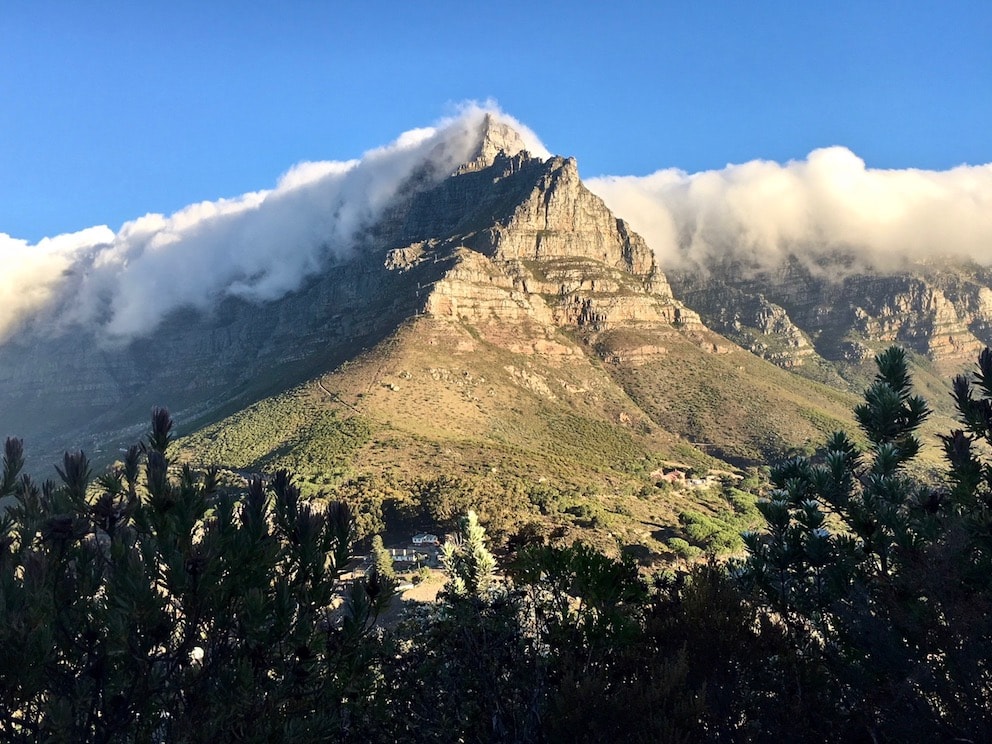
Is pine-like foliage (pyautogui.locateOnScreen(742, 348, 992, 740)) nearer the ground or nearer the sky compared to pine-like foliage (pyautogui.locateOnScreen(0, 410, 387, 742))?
nearer the ground

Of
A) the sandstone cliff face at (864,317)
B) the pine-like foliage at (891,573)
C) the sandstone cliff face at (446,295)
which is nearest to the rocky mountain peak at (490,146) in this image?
the sandstone cliff face at (446,295)

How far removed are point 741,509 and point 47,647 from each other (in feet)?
209

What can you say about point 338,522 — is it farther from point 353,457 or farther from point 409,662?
point 353,457

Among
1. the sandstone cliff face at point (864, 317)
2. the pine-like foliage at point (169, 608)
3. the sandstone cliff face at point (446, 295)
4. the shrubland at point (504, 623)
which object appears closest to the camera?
the pine-like foliage at point (169, 608)

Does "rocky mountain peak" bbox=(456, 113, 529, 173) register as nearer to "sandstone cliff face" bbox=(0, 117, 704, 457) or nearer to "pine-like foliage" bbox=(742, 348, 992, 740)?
"sandstone cliff face" bbox=(0, 117, 704, 457)

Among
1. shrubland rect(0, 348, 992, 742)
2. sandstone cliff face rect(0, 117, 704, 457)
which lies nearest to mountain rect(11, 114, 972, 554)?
sandstone cliff face rect(0, 117, 704, 457)

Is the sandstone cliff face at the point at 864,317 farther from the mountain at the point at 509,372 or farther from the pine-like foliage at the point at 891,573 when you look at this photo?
the pine-like foliage at the point at 891,573

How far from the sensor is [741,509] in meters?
59.9

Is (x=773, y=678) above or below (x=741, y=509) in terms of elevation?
above

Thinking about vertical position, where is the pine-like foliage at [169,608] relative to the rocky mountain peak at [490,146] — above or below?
below

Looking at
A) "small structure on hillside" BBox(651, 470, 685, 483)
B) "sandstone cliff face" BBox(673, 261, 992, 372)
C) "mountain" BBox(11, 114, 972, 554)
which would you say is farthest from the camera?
"sandstone cliff face" BBox(673, 261, 992, 372)

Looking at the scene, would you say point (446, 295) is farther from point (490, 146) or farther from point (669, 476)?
point (490, 146)

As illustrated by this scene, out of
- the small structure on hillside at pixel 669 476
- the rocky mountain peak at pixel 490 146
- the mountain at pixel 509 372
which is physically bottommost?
the small structure on hillside at pixel 669 476

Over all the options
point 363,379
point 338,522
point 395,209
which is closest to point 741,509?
point 363,379
